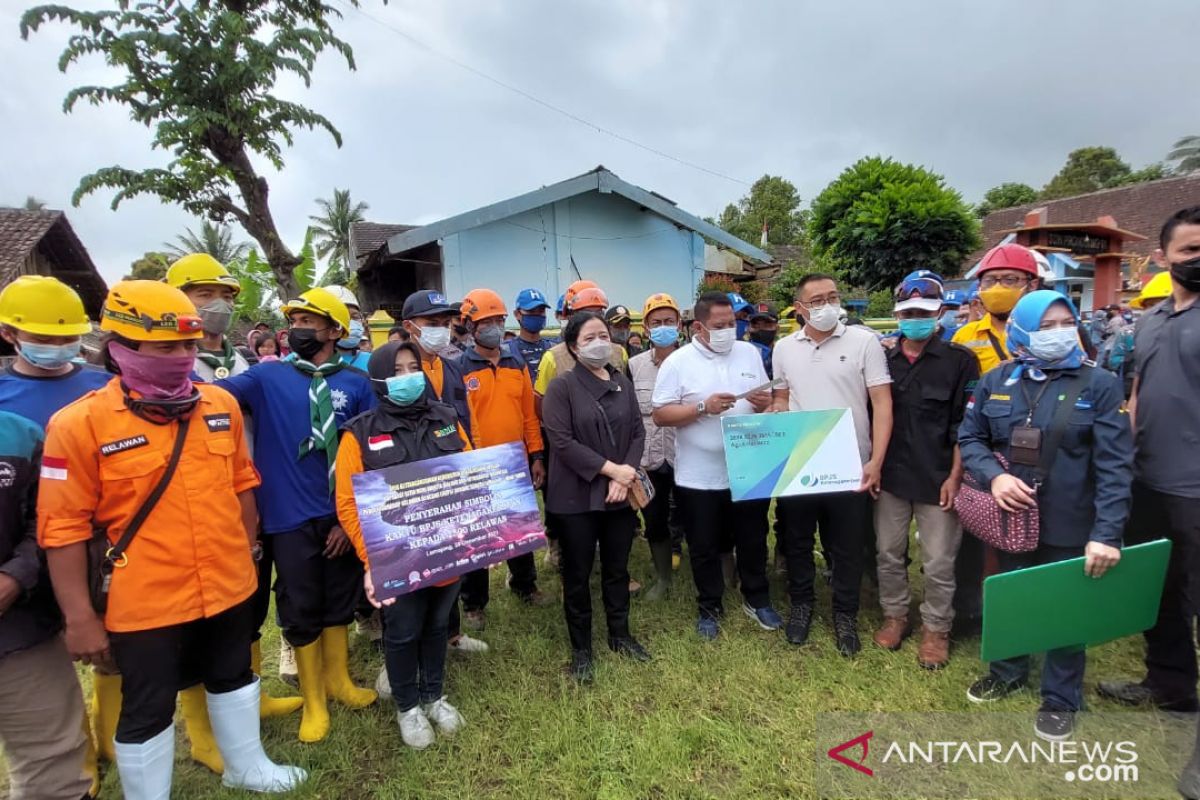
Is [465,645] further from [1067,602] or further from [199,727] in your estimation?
[1067,602]

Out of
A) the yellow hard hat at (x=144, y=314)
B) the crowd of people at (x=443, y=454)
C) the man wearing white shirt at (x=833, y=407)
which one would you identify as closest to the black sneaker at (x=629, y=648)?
the crowd of people at (x=443, y=454)

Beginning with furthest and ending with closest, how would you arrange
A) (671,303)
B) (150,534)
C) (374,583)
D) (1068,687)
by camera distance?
(671,303)
(1068,687)
(374,583)
(150,534)

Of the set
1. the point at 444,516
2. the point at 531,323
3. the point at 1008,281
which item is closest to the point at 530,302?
the point at 531,323

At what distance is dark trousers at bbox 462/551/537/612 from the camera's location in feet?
14.5

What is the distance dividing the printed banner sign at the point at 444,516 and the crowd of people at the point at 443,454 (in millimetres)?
141

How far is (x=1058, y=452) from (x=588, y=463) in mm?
2350

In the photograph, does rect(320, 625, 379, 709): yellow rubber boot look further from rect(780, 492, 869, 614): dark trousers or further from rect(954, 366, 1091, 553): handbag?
rect(954, 366, 1091, 553): handbag

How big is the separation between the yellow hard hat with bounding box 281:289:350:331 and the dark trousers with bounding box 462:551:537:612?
6.71ft

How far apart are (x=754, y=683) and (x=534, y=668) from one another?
1396 millimetres

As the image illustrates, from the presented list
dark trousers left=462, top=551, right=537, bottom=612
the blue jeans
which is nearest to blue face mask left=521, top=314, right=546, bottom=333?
dark trousers left=462, top=551, right=537, bottom=612

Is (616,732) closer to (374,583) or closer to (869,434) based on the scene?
(374,583)

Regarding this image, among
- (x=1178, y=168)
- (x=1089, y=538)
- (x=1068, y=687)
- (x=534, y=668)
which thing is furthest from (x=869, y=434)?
(x=1178, y=168)

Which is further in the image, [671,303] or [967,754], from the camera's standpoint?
[671,303]

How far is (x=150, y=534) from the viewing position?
7.47 feet
